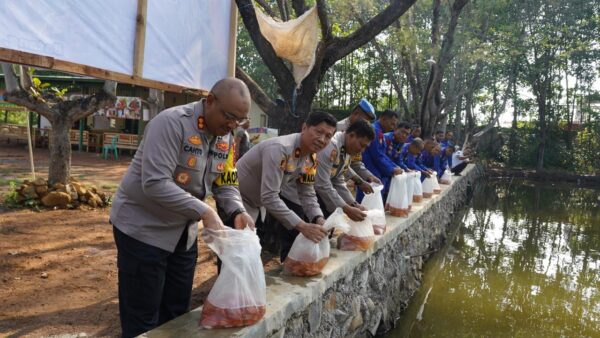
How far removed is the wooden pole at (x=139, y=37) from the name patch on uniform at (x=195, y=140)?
1317 millimetres

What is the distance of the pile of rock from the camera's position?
7.04 m

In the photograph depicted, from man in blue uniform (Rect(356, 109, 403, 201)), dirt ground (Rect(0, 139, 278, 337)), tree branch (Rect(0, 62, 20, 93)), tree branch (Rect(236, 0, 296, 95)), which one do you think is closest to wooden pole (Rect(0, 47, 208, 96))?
dirt ground (Rect(0, 139, 278, 337))

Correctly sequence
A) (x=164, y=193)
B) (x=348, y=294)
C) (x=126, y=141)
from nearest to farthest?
(x=164, y=193), (x=348, y=294), (x=126, y=141)

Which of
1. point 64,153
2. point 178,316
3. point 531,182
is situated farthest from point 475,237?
point 531,182

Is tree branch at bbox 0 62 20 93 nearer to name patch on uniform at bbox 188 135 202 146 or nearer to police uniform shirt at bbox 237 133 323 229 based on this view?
police uniform shirt at bbox 237 133 323 229

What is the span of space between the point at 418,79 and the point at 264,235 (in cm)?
1207

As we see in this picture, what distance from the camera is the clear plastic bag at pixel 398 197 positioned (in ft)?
20.1

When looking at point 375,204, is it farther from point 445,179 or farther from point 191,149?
point 445,179

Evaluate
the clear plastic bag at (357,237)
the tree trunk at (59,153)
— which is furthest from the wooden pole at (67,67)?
the tree trunk at (59,153)

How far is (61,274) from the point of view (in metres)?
4.41

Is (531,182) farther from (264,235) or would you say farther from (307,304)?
(307,304)

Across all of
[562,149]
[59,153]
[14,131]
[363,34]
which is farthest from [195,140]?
[562,149]

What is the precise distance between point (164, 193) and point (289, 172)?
137 centimetres

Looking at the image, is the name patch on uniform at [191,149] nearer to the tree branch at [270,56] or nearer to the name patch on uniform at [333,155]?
the name patch on uniform at [333,155]
